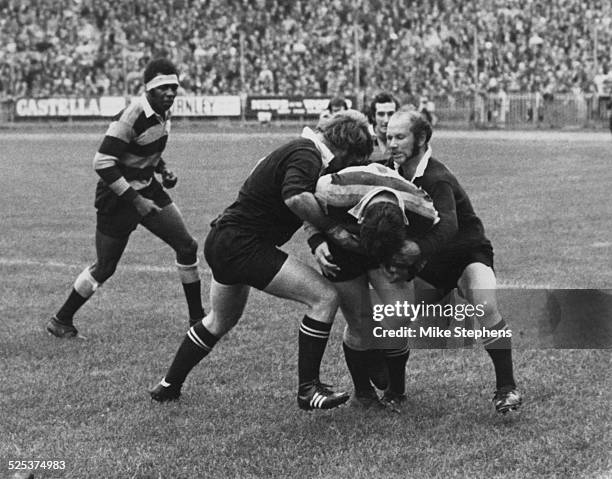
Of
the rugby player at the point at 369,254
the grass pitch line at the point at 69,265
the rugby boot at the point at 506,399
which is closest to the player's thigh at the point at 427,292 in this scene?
the rugby player at the point at 369,254

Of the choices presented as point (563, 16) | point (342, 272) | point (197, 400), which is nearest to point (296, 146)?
point (342, 272)

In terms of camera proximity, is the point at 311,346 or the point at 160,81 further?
the point at 160,81

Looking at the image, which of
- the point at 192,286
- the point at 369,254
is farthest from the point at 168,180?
the point at 369,254

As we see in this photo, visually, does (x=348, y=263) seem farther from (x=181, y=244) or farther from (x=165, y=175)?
(x=165, y=175)

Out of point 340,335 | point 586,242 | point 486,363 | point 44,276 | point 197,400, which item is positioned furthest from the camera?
point 586,242

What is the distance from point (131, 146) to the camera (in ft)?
25.4

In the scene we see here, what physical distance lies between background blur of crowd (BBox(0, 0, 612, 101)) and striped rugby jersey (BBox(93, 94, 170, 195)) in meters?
28.4

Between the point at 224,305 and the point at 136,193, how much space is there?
80.3 inches

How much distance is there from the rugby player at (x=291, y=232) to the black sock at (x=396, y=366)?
0.42 m

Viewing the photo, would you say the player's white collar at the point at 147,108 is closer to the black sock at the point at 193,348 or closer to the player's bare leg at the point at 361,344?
the black sock at the point at 193,348

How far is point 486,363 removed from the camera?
22.5 ft

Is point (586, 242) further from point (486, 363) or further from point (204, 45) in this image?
point (204, 45)

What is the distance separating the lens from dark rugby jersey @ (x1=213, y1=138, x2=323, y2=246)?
530cm

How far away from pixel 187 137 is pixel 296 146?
94.3ft
